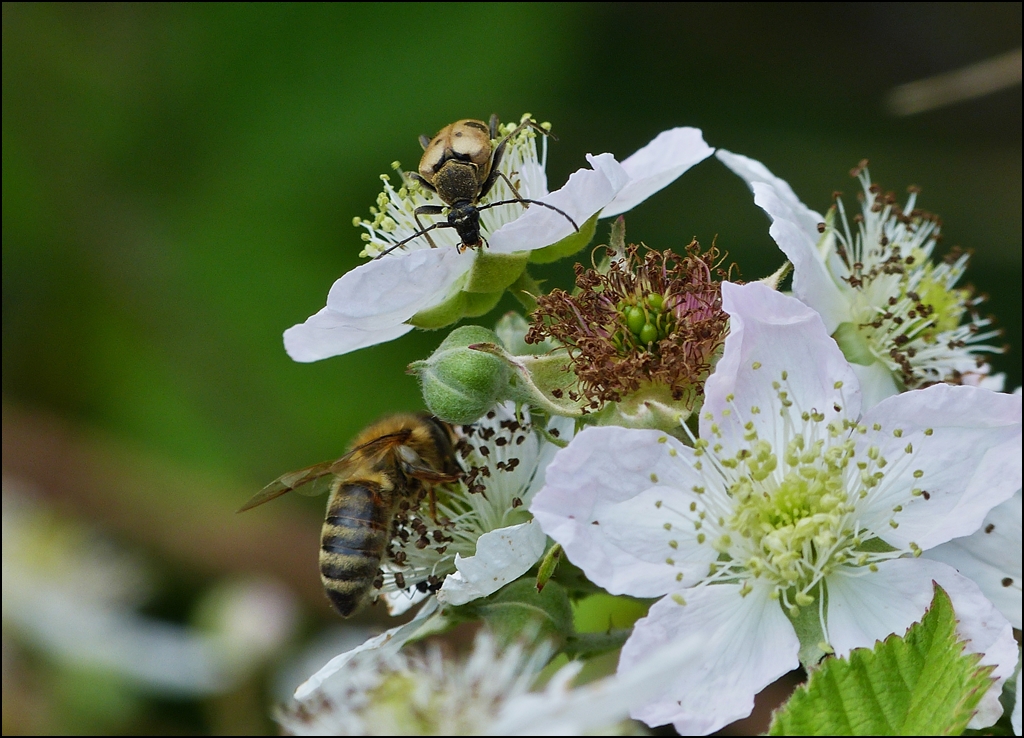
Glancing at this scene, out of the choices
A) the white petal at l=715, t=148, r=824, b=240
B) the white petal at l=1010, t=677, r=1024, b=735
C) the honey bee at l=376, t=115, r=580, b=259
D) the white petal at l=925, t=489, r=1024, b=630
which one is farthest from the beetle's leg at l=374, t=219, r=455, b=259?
the white petal at l=1010, t=677, r=1024, b=735

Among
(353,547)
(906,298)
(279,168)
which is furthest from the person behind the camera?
(279,168)

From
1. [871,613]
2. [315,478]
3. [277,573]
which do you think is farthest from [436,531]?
[277,573]

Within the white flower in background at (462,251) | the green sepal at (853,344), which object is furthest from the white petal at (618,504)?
the green sepal at (853,344)

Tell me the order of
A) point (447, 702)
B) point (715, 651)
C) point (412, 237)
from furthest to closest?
point (412, 237), point (715, 651), point (447, 702)

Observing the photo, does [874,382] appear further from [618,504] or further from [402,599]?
[402,599]

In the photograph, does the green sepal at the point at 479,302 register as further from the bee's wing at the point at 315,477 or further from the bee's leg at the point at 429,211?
the bee's wing at the point at 315,477

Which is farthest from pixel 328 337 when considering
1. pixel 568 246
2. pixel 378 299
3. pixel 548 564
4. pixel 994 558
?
pixel 994 558
